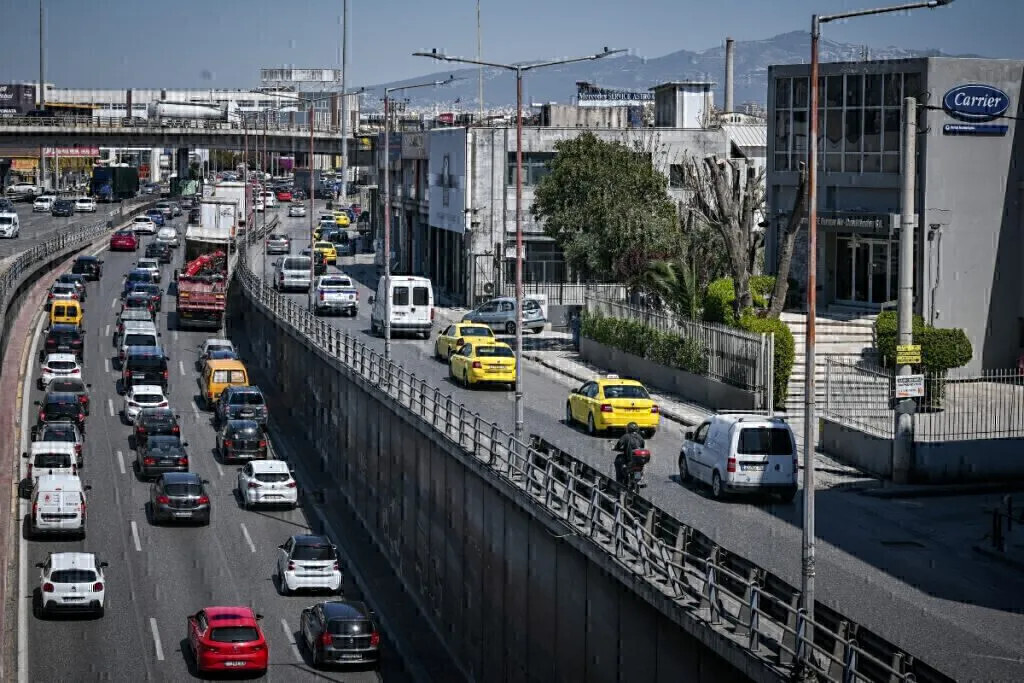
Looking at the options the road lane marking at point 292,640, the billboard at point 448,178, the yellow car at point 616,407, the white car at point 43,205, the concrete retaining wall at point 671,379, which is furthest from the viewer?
the white car at point 43,205

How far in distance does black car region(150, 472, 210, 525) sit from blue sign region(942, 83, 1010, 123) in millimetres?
22835

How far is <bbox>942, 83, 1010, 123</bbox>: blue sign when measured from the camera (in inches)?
1681

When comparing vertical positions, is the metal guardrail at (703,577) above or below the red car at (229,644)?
above

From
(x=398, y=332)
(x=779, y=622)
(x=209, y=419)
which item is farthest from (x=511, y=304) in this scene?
(x=779, y=622)

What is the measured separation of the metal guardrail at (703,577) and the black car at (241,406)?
22.5m

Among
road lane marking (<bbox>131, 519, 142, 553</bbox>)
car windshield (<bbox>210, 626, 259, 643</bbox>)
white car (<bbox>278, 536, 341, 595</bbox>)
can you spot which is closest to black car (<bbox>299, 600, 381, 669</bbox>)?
car windshield (<bbox>210, 626, 259, 643</bbox>)

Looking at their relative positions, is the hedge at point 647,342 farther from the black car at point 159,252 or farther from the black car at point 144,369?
the black car at point 159,252

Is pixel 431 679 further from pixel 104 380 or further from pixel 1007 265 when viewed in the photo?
pixel 104 380

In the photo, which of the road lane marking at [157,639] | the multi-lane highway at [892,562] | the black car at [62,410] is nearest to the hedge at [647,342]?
the multi-lane highway at [892,562]

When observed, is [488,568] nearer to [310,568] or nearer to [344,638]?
[344,638]

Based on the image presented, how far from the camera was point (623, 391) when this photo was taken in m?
36.8

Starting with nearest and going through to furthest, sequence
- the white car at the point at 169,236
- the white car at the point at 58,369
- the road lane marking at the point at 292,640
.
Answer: the road lane marking at the point at 292,640
the white car at the point at 58,369
the white car at the point at 169,236

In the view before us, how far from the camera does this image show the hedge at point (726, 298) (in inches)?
1785

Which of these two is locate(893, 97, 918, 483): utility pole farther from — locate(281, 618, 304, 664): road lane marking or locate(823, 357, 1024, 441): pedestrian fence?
locate(281, 618, 304, 664): road lane marking
